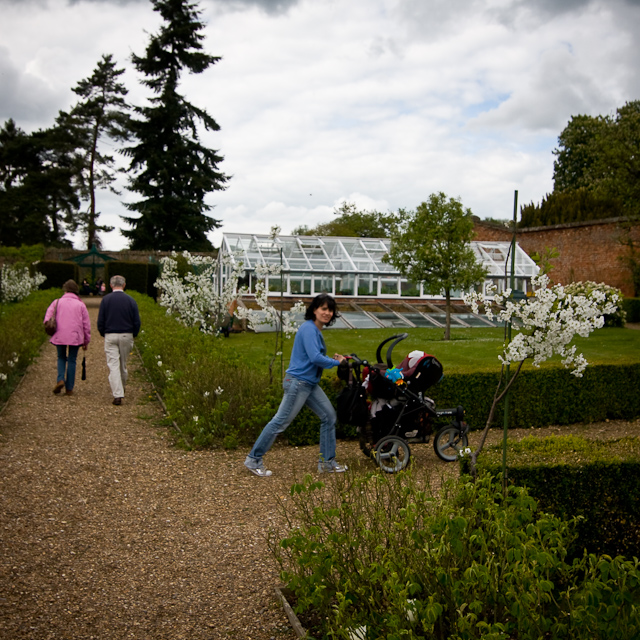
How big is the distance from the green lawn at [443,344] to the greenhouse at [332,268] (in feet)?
16.0

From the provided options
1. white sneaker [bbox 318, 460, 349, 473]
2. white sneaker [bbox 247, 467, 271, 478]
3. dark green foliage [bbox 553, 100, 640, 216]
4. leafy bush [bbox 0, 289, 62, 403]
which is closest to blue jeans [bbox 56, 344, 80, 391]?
leafy bush [bbox 0, 289, 62, 403]

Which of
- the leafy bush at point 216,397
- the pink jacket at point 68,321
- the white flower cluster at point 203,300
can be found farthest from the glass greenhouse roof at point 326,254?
the leafy bush at point 216,397

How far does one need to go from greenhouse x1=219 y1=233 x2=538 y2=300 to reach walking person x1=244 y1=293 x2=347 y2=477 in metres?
16.9

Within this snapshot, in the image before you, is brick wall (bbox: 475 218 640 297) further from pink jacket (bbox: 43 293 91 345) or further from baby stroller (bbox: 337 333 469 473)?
baby stroller (bbox: 337 333 469 473)

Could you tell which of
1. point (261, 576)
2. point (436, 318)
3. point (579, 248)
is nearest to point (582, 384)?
point (261, 576)

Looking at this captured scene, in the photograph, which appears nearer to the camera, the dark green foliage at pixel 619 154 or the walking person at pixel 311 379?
the walking person at pixel 311 379

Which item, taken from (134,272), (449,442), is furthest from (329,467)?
(134,272)

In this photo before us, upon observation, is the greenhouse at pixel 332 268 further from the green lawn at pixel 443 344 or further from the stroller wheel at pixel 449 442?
the stroller wheel at pixel 449 442

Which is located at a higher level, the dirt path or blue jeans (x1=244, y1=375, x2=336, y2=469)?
blue jeans (x1=244, y1=375, x2=336, y2=469)

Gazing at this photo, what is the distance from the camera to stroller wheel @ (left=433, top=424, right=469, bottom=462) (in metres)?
6.72

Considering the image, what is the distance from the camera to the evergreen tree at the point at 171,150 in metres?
38.8

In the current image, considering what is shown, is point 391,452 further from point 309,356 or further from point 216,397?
point 216,397

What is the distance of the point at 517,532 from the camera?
2965 millimetres

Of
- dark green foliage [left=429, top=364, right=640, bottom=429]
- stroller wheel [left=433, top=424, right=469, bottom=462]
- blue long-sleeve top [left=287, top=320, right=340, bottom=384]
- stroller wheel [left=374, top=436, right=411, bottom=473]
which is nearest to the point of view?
blue long-sleeve top [left=287, top=320, right=340, bottom=384]
